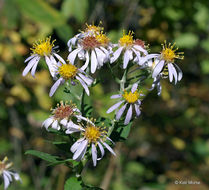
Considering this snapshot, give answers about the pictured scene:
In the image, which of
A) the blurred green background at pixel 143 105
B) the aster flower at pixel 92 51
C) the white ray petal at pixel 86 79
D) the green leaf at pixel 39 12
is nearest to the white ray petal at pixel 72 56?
the aster flower at pixel 92 51

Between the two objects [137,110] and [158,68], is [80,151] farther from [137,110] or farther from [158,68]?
[158,68]

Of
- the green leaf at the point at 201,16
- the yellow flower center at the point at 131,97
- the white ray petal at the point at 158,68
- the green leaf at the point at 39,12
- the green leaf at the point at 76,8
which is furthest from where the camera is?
the green leaf at the point at 201,16

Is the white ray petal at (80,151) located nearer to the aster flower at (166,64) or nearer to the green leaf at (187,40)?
the aster flower at (166,64)

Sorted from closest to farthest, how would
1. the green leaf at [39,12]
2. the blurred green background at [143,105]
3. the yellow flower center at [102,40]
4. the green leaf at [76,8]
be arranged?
the yellow flower center at [102,40], the green leaf at [39,12], the green leaf at [76,8], the blurred green background at [143,105]

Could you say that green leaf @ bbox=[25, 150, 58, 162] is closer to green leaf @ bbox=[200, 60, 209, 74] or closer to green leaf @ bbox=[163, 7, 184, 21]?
green leaf @ bbox=[163, 7, 184, 21]

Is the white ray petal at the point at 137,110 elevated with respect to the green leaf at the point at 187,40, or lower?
lower

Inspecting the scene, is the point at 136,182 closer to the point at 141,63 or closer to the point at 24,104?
the point at 24,104
